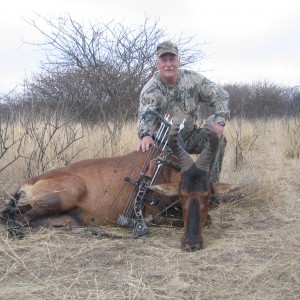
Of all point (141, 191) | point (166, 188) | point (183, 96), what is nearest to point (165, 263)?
point (166, 188)

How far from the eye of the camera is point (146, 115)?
5445mm

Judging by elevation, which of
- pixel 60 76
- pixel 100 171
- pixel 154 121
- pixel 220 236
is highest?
pixel 60 76

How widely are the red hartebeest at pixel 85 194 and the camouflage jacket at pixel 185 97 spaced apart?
830mm

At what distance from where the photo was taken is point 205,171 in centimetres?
428

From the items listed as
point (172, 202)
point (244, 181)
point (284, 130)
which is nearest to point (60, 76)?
point (284, 130)

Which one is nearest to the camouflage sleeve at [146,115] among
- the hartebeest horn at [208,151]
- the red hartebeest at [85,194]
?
the red hartebeest at [85,194]

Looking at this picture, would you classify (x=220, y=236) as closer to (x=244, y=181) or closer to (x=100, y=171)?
(x=100, y=171)

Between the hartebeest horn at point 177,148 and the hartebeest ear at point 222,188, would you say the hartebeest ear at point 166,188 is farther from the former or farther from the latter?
the hartebeest ear at point 222,188

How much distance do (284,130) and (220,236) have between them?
7142 mm

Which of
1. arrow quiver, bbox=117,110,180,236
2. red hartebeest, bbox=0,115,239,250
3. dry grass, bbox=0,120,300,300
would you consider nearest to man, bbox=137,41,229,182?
arrow quiver, bbox=117,110,180,236

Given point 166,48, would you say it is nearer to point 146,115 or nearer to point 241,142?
point 146,115

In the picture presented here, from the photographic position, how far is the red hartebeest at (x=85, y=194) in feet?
15.4

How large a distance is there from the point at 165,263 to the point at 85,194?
1571mm

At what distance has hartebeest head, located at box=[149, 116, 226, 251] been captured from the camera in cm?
398
